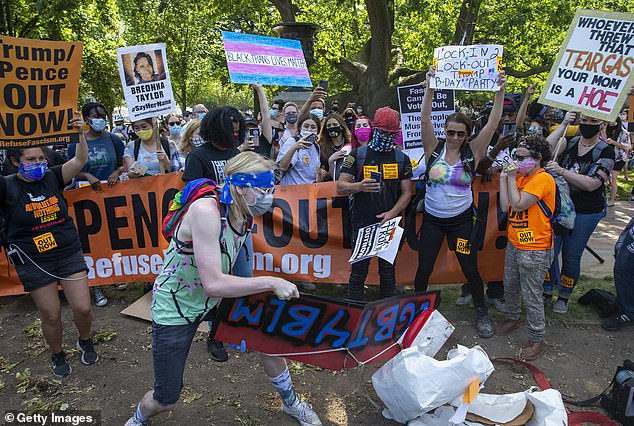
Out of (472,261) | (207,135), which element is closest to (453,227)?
(472,261)

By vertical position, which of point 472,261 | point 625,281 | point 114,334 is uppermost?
point 472,261

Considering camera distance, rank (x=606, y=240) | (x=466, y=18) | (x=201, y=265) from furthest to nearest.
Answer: (x=466, y=18) < (x=606, y=240) < (x=201, y=265)

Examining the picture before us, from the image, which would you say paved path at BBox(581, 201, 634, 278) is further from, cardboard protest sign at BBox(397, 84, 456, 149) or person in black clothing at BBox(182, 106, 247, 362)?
person in black clothing at BBox(182, 106, 247, 362)

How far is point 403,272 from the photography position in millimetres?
5105

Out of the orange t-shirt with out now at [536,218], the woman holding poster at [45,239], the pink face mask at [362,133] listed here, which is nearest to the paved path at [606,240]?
the orange t-shirt with out now at [536,218]

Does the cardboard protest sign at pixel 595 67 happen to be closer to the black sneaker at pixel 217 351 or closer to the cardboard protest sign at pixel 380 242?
the cardboard protest sign at pixel 380 242

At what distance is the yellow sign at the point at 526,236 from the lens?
381 cm

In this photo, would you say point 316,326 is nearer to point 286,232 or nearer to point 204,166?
point 204,166

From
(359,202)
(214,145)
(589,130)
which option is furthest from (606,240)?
(214,145)

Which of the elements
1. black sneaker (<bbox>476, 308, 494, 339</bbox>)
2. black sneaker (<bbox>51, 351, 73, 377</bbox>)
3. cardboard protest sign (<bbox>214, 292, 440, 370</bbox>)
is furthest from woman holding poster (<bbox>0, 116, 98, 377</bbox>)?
black sneaker (<bbox>476, 308, 494, 339</bbox>)

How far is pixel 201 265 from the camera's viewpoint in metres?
2.15

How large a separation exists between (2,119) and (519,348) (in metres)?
4.83

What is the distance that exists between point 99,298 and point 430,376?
4.02 meters

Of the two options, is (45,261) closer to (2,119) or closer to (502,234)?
(2,119)
